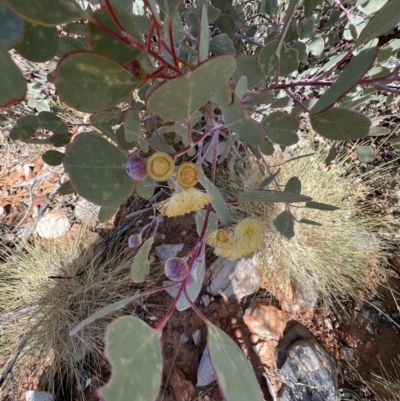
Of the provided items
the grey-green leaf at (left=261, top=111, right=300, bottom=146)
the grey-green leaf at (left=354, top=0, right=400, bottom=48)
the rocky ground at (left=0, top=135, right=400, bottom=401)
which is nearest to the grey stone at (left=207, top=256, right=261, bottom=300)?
the rocky ground at (left=0, top=135, right=400, bottom=401)

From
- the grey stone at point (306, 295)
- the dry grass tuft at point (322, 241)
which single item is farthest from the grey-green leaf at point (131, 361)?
the grey stone at point (306, 295)

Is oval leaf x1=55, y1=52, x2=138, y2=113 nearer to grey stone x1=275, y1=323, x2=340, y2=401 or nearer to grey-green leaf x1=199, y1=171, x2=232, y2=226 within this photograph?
grey-green leaf x1=199, y1=171, x2=232, y2=226

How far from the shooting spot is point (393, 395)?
1.47m

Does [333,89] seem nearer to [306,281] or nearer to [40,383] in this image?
[306,281]

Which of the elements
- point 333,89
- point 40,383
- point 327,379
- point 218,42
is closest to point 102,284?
point 40,383

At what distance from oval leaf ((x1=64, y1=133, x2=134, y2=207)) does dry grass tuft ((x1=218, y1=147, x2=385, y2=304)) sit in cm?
122

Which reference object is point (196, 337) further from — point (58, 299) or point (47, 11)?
point (47, 11)

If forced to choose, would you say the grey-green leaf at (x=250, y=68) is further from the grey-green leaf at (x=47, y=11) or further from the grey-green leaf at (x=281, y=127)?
the grey-green leaf at (x=47, y=11)

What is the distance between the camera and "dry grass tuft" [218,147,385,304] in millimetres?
1758

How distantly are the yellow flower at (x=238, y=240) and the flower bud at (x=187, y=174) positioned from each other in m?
0.18

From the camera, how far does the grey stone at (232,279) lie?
1.70m

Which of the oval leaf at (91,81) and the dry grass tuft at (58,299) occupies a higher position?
the oval leaf at (91,81)

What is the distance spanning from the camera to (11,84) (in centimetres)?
35

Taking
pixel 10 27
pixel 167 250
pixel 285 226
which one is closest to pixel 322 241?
pixel 167 250
